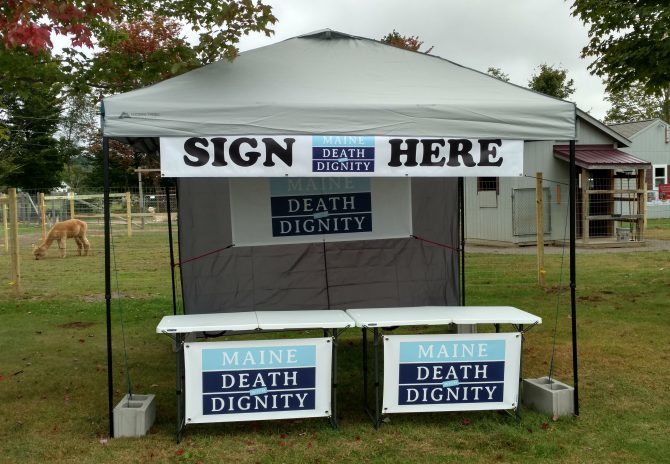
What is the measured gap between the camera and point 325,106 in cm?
443

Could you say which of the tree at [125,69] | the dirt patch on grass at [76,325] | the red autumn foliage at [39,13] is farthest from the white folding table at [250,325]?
the dirt patch on grass at [76,325]

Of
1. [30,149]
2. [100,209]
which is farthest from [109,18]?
[30,149]

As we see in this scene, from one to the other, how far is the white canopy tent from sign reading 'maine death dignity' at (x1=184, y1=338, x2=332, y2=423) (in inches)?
26.3

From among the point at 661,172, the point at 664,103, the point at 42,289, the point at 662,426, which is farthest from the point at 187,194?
the point at 664,103

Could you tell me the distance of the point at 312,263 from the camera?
6715mm

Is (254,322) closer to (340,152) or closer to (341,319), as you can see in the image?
(341,319)

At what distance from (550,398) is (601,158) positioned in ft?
50.2

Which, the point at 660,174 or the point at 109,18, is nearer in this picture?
the point at 109,18

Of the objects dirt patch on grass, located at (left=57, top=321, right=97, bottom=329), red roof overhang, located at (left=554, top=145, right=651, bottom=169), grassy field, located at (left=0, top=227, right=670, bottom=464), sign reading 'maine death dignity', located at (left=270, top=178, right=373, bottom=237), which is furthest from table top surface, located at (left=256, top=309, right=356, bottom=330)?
red roof overhang, located at (left=554, top=145, right=651, bottom=169)

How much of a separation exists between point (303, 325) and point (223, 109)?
1.52m

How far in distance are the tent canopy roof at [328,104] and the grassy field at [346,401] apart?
2049mm

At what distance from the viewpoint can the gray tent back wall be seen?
646cm

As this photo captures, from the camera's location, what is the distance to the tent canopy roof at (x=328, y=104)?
14.1 feet

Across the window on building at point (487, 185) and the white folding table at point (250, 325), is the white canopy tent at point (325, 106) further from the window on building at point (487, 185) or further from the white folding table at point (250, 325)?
the window on building at point (487, 185)
